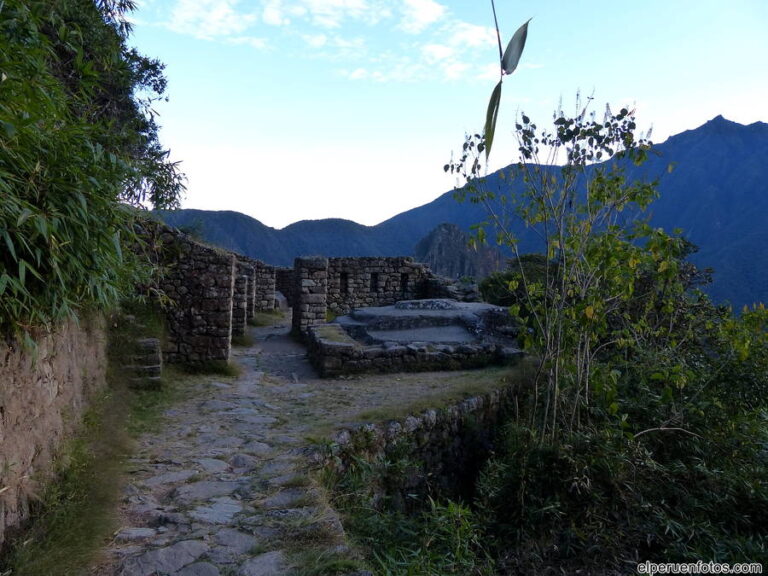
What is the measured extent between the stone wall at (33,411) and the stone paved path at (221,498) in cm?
51

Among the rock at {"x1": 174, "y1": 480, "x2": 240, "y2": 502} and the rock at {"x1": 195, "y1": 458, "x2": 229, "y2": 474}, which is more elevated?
the rock at {"x1": 174, "y1": 480, "x2": 240, "y2": 502}

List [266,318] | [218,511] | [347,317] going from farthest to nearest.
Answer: [266,318] < [347,317] < [218,511]

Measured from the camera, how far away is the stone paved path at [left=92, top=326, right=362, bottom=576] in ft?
8.20

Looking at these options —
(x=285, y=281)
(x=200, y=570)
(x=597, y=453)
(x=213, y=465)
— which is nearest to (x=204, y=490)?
(x=213, y=465)

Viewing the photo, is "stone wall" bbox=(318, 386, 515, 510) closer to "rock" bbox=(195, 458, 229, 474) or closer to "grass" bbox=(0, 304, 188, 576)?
"rock" bbox=(195, 458, 229, 474)

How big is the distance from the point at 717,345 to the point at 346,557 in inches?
212

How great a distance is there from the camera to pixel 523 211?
4.59 m

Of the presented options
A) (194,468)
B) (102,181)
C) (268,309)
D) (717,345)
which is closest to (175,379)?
(194,468)

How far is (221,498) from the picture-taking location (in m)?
3.29

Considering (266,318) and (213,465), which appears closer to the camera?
→ (213,465)

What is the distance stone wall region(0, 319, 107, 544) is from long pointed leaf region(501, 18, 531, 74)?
8.07ft

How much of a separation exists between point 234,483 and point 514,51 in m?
3.51

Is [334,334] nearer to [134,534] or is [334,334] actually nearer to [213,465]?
[213,465]

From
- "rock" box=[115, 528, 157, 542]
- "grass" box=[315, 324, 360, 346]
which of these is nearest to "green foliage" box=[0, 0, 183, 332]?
"rock" box=[115, 528, 157, 542]
